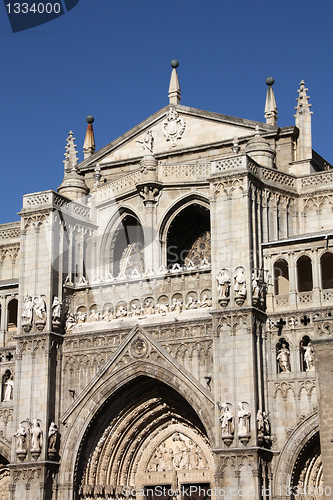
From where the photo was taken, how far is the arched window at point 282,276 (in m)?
37.4

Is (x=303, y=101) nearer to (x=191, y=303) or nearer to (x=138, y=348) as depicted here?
(x=191, y=303)

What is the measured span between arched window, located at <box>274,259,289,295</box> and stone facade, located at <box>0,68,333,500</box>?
55mm

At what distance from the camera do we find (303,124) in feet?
139

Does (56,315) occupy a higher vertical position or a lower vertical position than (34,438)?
higher

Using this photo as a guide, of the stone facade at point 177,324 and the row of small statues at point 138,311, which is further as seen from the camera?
the row of small statues at point 138,311

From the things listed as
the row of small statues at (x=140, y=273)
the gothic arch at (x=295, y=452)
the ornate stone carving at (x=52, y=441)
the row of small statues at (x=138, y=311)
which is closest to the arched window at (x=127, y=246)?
the row of small statues at (x=140, y=273)

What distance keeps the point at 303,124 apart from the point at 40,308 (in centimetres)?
1395

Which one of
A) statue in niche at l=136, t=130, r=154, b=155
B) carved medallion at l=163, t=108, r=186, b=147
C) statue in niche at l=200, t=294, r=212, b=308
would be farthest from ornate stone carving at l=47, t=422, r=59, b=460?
carved medallion at l=163, t=108, r=186, b=147

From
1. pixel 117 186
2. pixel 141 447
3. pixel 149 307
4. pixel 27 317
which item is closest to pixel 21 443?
pixel 141 447

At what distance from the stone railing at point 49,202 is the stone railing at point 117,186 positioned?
1.57 metres

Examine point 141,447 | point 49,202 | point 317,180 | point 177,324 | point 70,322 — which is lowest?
point 141,447

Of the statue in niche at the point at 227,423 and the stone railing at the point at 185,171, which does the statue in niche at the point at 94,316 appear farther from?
the statue in niche at the point at 227,423

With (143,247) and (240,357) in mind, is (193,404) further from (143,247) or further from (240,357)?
Result: (143,247)

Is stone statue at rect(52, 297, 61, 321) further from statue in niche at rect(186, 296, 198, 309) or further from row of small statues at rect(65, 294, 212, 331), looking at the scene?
statue in niche at rect(186, 296, 198, 309)
